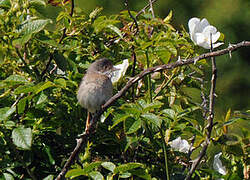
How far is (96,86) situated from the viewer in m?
2.41

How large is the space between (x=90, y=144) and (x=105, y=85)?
0.67 meters

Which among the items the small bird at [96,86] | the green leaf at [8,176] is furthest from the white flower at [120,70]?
the green leaf at [8,176]

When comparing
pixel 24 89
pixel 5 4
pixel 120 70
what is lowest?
pixel 120 70

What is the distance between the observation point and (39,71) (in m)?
1.87

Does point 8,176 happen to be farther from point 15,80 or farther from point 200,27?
point 200,27

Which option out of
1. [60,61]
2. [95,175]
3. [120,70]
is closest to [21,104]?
[60,61]

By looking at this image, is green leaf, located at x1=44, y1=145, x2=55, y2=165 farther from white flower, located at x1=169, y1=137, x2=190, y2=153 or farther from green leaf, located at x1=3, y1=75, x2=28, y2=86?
white flower, located at x1=169, y1=137, x2=190, y2=153

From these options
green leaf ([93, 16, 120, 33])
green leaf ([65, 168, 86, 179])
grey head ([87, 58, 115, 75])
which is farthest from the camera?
grey head ([87, 58, 115, 75])

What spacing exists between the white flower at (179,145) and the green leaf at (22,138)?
603 millimetres

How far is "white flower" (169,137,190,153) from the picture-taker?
6.32 feet

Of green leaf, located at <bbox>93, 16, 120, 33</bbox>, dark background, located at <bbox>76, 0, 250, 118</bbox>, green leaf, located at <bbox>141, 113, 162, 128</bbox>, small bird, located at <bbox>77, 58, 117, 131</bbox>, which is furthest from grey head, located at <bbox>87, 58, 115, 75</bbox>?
dark background, located at <bbox>76, 0, 250, 118</bbox>

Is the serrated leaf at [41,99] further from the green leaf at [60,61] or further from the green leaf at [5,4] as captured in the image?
the green leaf at [5,4]

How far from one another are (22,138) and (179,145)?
0.67 m

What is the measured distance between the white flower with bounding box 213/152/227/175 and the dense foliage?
0.03m
